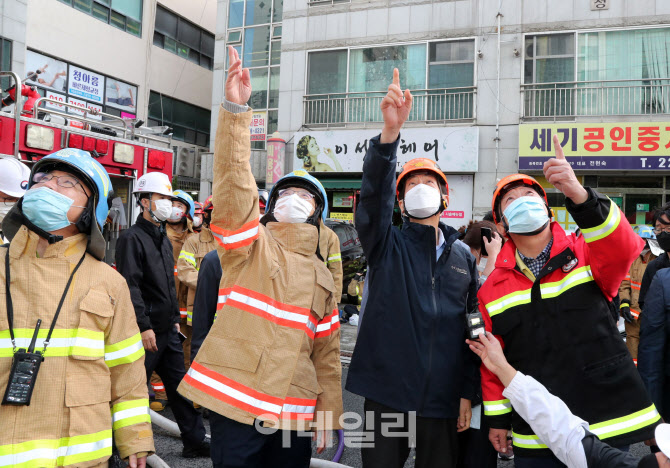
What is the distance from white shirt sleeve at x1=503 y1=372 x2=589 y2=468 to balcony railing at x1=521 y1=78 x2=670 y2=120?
13.9 m

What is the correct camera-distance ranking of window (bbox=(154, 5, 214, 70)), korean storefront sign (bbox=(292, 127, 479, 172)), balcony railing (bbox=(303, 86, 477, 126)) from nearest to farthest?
Result: korean storefront sign (bbox=(292, 127, 479, 172))
balcony railing (bbox=(303, 86, 477, 126))
window (bbox=(154, 5, 214, 70))

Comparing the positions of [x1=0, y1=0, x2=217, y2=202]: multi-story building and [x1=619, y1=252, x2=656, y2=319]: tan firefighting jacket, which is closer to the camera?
[x1=619, y1=252, x2=656, y2=319]: tan firefighting jacket

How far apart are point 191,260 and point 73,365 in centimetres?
403

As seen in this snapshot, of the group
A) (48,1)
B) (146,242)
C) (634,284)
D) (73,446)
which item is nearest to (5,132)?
(146,242)

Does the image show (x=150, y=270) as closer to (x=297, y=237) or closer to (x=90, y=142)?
(x=297, y=237)

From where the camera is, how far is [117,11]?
19.5m

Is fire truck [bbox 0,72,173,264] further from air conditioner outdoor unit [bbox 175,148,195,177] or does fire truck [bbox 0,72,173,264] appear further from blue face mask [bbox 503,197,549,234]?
air conditioner outdoor unit [bbox 175,148,195,177]

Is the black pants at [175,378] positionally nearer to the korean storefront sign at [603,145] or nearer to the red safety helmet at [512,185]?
the red safety helmet at [512,185]

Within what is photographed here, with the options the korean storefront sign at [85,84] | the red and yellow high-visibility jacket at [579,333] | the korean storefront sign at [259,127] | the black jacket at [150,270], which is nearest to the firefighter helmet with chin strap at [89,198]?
the red and yellow high-visibility jacket at [579,333]

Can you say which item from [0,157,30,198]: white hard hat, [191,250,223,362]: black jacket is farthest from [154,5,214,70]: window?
[191,250,223,362]: black jacket

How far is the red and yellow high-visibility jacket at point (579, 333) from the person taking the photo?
2.25 meters

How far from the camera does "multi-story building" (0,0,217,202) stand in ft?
53.6

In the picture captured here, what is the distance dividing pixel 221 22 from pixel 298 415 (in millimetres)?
20132

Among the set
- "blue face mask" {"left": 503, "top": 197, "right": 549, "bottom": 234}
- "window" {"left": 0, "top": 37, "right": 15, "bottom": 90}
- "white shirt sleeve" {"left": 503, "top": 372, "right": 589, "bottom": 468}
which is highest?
"window" {"left": 0, "top": 37, "right": 15, "bottom": 90}
